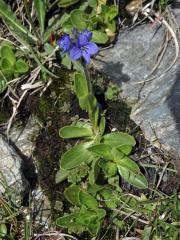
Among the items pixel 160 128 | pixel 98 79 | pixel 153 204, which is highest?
pixel 98 79

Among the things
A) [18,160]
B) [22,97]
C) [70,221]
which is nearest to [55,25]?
[22,97]

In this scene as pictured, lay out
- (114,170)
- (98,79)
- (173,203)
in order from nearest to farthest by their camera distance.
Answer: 1. (173,203)
2. (114,170)
3. (98,79)

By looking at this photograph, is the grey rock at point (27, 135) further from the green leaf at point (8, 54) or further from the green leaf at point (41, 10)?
the green leaf at point (41, 10)

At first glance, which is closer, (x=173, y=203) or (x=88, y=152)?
(x=173, y=203)

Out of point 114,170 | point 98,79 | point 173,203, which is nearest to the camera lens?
point 173,203

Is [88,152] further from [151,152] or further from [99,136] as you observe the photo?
[151,152]

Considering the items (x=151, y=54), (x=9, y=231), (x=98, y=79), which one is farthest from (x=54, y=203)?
(x=151, y=54)

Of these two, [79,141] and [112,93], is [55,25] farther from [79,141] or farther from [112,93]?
[79,141]
